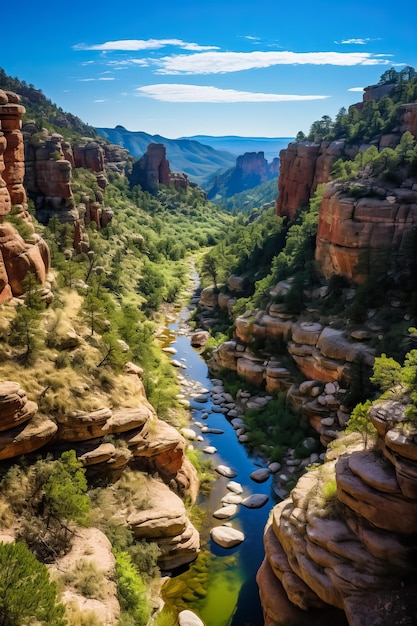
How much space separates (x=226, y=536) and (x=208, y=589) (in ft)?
10.6

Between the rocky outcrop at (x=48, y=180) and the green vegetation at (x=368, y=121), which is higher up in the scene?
the green vegetation at (x=368, y=121)

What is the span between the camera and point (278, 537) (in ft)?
66.2

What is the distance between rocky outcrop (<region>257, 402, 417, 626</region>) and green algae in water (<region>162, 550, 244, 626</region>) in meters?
2.44

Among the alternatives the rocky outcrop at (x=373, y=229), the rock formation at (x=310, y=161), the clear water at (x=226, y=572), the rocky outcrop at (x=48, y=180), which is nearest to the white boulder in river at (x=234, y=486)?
the clear water at (x=226, y=572)

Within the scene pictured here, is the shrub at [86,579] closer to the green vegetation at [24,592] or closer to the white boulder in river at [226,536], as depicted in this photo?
the green vegetation at [24,592]

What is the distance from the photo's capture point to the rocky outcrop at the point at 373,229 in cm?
3453

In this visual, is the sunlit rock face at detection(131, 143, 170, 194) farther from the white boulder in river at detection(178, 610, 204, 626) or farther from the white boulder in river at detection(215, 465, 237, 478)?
the white boulder in river at detection(178, 610, 204, 626)

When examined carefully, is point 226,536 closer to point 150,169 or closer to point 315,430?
point 315,430

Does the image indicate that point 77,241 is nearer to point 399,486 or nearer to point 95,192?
point 95,192

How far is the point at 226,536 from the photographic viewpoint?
24672 millimetres

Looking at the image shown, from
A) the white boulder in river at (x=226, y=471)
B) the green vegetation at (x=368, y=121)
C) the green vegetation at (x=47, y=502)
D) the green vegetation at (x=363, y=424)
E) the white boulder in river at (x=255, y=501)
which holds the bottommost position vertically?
the white boulder in river at (x=226, y=471)

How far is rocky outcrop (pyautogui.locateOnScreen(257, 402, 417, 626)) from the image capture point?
15.8m

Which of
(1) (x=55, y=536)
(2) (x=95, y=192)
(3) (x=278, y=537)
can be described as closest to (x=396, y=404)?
(3) (x=278, y=537)

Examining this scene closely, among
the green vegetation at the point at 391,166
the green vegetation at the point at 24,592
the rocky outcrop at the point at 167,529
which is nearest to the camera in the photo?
the green vegetation at the point at 24,592
